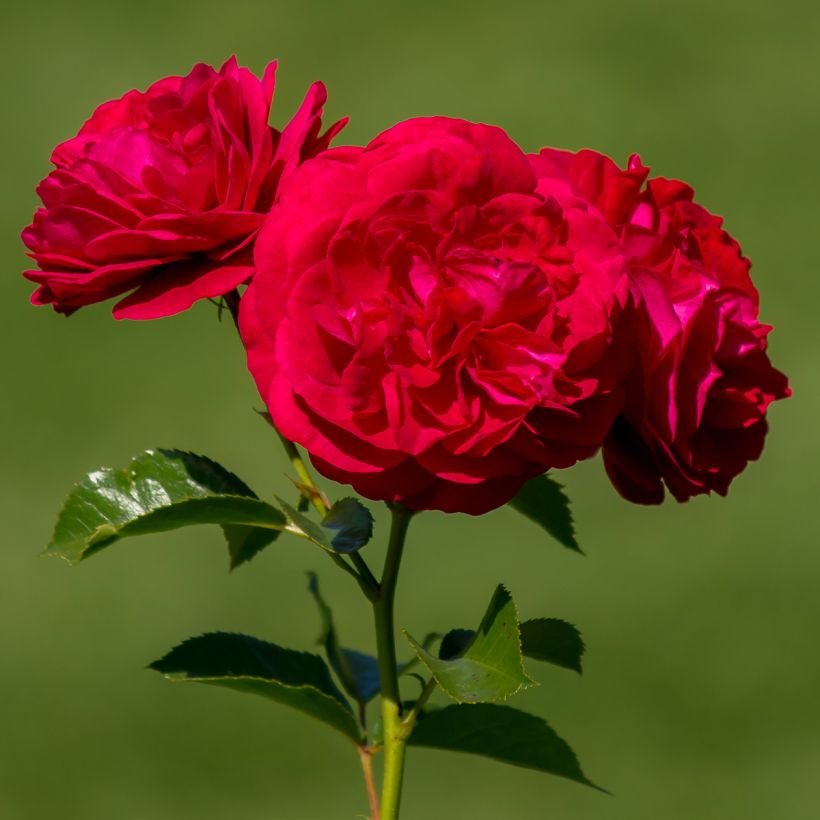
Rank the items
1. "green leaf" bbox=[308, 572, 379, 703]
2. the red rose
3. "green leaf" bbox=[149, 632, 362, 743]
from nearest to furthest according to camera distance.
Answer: the red rose, "green leaf" bbox=[149, 632, 362, 743], "green leaf" bbox=[308, 572, 379, 703]

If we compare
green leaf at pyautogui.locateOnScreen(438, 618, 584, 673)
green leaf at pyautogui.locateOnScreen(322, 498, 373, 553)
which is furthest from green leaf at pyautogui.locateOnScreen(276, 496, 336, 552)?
green leaf at pyautogui.locateOnScreen(438, 618, 584, 673)

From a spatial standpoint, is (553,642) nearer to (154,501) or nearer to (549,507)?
(549,507)

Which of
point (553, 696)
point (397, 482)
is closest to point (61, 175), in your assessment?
point (397, 482)

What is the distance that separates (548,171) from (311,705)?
0.27 meters

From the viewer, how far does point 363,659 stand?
829 millimetres

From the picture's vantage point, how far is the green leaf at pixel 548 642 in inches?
27.3

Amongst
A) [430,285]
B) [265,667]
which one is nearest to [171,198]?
[430,285]

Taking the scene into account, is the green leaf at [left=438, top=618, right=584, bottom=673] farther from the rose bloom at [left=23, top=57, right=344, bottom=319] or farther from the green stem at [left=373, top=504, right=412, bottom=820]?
the rose bloom at [left=23, top=57, right=344, bottom=319]

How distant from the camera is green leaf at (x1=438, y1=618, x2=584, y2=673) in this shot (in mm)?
694

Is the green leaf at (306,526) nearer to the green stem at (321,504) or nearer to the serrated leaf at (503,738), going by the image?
the green stem at (321,504)

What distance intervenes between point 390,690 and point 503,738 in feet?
0.33

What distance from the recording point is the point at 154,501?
66 centimetres

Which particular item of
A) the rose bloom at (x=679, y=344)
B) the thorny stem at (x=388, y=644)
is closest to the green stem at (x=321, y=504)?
the thorny stem at (x=388, y=644)

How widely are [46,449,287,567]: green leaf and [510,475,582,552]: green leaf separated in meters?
0.16
